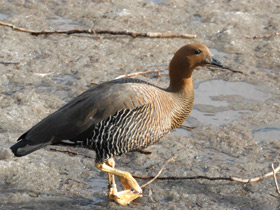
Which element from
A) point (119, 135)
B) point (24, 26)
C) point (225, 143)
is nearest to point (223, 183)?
point (225, 143)

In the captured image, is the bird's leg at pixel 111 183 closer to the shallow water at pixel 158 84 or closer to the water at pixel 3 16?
the shallow water at pixel 158 84

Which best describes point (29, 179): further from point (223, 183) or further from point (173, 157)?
point (223, 183)

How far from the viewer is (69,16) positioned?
28.8 ft

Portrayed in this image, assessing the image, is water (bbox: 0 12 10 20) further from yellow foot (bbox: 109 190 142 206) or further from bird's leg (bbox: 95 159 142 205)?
yellow foot (bbox: 109 190 142 206)

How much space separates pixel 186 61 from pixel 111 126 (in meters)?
1.15

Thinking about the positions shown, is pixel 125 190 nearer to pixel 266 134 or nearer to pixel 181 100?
pixel 181 100

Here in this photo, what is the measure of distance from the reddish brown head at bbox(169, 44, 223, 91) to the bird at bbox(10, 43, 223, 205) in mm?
403

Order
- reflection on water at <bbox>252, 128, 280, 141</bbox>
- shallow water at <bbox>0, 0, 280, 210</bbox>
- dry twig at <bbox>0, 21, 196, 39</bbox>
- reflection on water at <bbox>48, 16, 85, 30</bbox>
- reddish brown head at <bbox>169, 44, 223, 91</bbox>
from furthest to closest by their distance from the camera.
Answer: reflection on water at <bbox>48, 16, 85, 30</bbox> → dry twig at <bbox>0, 21, 196, 39</bbox> → reflection on water at <bbox>252, 128, 280, 141</bbox> → reddish brown head at <bbox>169, 44, 223, 91</bbox> → shallow water at <bbox>0, 0, 280, 210</bbox>

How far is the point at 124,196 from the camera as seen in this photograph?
4879 mm

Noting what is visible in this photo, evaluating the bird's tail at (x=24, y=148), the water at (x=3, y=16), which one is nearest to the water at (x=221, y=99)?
the bird's tail at (x=24, y=148)

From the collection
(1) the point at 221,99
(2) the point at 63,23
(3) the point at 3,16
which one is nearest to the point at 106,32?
(2) the point at 63,23

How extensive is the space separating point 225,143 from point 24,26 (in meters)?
4.10

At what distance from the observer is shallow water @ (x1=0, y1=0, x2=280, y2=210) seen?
4.97 m

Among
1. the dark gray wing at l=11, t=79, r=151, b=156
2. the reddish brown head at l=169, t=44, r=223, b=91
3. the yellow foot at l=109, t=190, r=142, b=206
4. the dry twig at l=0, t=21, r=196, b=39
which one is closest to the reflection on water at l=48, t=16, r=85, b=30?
the dry twig at l=0, t=21, r=196, b=39
